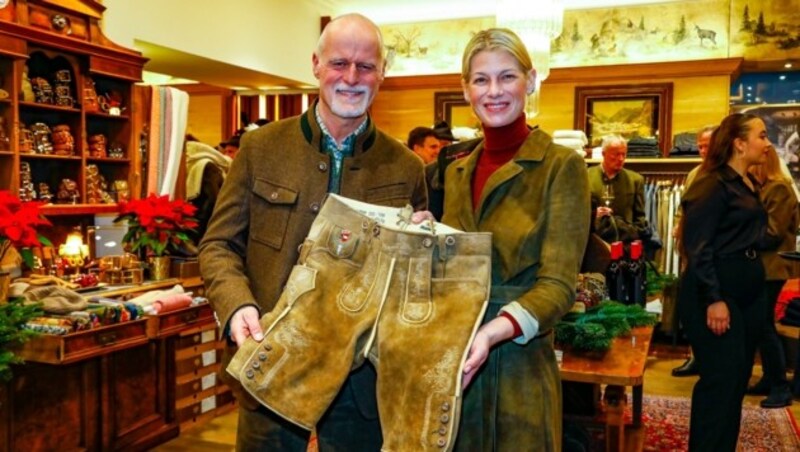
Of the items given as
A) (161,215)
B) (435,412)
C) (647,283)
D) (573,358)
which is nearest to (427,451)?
(435,412)

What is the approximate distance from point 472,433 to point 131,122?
3.68 m

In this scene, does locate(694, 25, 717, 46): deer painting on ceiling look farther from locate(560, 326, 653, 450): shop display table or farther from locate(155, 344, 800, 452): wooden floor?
locate(560, 326, 653, 450): shop display table

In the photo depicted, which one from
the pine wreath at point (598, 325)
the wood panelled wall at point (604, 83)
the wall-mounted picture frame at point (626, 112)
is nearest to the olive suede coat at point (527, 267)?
the pine wreath at point (598, 325)

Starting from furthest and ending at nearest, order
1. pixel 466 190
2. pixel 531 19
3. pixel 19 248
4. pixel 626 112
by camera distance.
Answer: pixel 626 112, pixel 531 19, pixel 19 248, pixel 466 190

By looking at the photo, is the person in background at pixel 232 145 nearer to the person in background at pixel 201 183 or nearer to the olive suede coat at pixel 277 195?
the person in background at pixel 201 183

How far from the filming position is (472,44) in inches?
59.2

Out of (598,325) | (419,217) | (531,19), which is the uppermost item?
(531,19)

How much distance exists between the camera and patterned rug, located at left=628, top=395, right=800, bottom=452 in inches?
157

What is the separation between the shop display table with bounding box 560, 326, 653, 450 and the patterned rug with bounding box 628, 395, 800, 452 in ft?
4.53

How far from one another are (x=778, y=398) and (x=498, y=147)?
4.13 m

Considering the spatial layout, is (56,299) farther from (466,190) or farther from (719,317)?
(719,317)

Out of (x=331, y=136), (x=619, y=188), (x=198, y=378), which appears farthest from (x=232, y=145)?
(x=331, y=136)

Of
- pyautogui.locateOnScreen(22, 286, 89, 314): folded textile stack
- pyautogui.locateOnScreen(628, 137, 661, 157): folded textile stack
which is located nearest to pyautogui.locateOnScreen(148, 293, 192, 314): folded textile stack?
pyautogui.locateOnScreen(22, 286, 89, 314): folded textile stack

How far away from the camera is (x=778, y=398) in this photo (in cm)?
473
